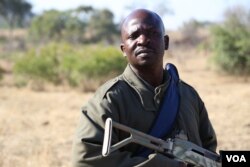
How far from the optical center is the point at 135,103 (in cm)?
171

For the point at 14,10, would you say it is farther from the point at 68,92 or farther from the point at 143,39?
the point at 143,39

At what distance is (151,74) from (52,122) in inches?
229

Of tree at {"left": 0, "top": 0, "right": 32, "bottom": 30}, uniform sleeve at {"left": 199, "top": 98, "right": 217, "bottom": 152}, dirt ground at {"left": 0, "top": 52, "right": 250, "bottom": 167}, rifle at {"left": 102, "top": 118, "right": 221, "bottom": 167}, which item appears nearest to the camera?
rifle at {"left": 102, "top": 118, "right": 221, "bottom": 167}

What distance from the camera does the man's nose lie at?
1.71 metres

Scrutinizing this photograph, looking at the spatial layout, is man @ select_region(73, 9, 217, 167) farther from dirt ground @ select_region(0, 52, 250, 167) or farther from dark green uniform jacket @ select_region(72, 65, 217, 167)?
dirt ground @ select_region(0, 52, 250, 167)

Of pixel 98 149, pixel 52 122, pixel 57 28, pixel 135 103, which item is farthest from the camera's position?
pixel 57 28

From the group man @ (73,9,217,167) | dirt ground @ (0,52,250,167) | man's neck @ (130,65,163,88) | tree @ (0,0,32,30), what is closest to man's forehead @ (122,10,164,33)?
man @ (73,9,217,167)

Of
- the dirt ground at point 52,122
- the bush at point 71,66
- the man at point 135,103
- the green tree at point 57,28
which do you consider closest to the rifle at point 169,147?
the man at point 135,103

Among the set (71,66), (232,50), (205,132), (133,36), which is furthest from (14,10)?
(133,36)

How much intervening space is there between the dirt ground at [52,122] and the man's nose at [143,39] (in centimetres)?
305

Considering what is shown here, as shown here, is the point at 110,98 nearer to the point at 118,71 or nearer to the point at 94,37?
the point at 118,71

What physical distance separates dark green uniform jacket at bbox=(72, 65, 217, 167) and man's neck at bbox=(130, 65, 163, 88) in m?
0.02

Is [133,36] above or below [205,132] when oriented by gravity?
above

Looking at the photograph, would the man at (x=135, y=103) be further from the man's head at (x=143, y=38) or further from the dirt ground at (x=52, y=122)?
the dirt ground at (x=52, y=122)
